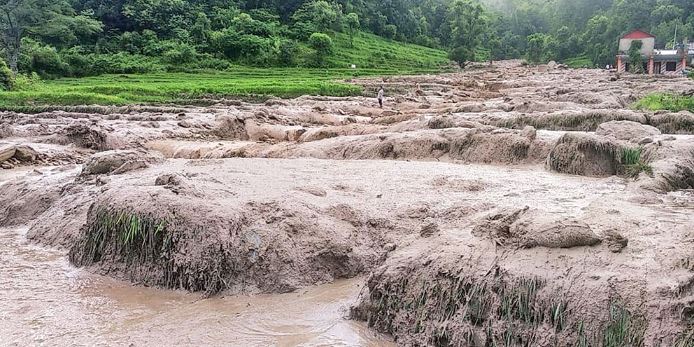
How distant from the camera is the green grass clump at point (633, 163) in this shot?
30.8 ft

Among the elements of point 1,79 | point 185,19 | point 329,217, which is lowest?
point 329,217

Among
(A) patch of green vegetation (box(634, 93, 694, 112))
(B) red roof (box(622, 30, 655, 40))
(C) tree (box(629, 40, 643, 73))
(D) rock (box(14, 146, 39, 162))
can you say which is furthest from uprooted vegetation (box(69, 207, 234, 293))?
(B) red roof (box(622, 30, 655, 40))

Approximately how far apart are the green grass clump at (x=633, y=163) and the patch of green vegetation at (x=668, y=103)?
8.47 m

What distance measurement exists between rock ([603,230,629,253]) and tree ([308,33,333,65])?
175ft

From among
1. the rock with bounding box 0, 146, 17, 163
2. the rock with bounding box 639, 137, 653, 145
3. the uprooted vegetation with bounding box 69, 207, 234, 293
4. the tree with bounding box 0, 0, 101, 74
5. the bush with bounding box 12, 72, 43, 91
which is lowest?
the uprooted vegetation with bounding box 69, 207, 234, 293

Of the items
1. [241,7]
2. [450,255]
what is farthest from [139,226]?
[241,7]

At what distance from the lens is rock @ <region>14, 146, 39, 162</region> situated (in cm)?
1633

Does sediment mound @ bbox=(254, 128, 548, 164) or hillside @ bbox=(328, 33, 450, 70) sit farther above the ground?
hillside @ bbox=(328, 33, 450, 70)

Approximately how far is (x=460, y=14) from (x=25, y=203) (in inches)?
2804

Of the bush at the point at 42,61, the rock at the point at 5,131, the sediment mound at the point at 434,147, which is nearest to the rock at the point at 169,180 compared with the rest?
the sediment mound at the point at 434,147

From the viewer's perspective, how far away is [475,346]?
461cm

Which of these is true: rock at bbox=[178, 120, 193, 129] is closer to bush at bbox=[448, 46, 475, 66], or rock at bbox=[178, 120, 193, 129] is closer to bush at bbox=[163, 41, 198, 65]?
bush at bbox=[163, 41, 198, 65]

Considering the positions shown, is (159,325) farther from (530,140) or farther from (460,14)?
(460,14)

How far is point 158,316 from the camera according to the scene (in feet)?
19.4
